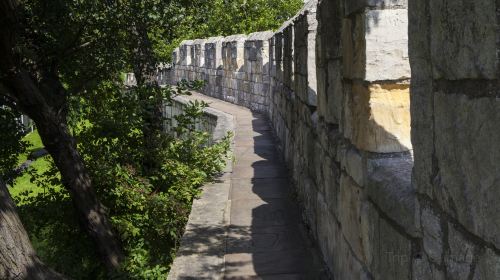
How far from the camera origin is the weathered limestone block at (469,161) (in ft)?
4.28

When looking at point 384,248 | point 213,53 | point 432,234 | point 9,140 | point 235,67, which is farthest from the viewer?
point 213,53

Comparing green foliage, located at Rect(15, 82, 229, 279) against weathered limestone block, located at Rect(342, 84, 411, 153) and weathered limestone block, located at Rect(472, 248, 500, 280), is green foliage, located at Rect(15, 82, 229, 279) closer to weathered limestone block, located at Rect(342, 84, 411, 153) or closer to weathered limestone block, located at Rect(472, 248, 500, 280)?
weathered limestone block, located at Rect(342, 84, 411, 153)

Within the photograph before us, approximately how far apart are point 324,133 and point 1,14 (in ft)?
9.04

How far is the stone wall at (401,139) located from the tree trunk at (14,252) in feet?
5.65

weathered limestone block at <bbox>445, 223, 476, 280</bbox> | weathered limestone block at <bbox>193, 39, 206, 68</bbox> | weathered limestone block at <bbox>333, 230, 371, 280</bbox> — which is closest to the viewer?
weathered limestone block at <bbox>445, 223, 476, 280</bbox>

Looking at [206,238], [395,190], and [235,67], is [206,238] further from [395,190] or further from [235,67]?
[235,67]

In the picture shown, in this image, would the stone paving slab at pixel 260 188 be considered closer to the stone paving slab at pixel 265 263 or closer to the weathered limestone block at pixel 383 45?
the stone paving slab at pixel 265 263

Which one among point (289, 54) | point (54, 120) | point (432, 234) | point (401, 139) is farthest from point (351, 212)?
point (289, 54)

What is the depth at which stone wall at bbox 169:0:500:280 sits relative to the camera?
138 cm

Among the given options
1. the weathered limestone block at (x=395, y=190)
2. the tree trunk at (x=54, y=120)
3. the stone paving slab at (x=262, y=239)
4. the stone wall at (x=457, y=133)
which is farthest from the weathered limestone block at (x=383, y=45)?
the tree trunk at (x=54, y=120)

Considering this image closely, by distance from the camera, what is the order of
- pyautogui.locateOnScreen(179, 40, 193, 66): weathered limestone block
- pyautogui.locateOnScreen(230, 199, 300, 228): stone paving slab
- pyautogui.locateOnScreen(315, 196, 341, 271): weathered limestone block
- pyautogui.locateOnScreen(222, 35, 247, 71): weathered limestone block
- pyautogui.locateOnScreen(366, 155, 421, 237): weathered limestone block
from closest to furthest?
pyautogui.locateOnScreen(366, 155, 421, 237): weathered limestone block, pyautogui.locateOnScreen(315, 196, 341, 271): weathered limestone block, pyautogui.locateOnScreen(230, 199, 300, 228): stone paving slab, pyautogui.locateOnScreen(222, 35, 247, 71): weathered limestone block, pyautogui.locateOnScreen(179, 40, 193, 66): weathered limestone block

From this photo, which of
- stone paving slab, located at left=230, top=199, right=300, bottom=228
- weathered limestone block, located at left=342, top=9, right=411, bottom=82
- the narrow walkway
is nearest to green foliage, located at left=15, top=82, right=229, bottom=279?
the narrow walkway

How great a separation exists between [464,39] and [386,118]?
1.35m

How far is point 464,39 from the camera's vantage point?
143 centimetres
